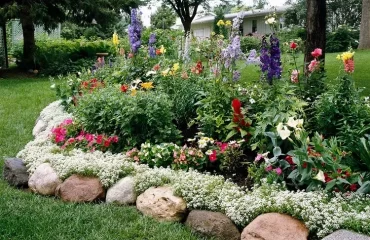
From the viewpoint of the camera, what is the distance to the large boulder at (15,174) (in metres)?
4.47

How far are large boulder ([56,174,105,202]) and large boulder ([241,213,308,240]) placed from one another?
147 cm

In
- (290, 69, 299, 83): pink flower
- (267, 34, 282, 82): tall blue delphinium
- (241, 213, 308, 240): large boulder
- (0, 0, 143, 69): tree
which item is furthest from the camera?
(0, 0, 143, 69): tree

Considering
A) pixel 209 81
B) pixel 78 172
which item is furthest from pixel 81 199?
pixel 209 81

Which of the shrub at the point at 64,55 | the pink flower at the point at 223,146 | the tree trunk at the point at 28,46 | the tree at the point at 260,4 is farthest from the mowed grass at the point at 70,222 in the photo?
the tree at the point at 260,4

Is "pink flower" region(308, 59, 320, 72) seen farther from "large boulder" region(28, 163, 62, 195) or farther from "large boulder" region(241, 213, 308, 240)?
"large boulder" region(28, 163, 62, 195)

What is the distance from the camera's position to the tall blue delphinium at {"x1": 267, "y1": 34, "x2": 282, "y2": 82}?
4223mm

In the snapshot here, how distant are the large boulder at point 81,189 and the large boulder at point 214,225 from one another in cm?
101

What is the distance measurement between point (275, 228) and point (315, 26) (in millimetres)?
4300

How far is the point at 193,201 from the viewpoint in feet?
11.4

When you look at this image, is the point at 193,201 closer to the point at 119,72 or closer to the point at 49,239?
the point at 49,239

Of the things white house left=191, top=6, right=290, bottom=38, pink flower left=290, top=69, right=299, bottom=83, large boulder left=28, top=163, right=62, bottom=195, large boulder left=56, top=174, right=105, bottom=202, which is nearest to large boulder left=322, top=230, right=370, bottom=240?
large boulder left=56, top=174, right=105, bottom=202

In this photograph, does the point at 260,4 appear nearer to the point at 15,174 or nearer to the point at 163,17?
the point at 163,17

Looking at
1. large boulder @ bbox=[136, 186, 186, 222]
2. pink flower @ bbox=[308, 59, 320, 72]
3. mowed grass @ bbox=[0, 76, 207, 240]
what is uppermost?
pink flower @ bbox=[308, 59, 320, 72]

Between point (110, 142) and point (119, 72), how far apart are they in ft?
6.62
